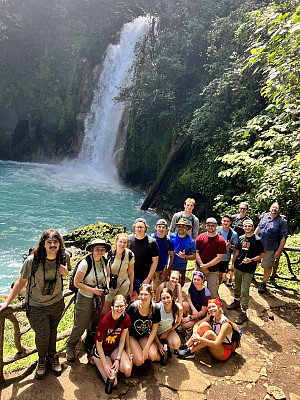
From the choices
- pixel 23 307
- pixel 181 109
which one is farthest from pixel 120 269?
pixel 181 109

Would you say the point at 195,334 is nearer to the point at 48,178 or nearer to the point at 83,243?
the point at 83,243

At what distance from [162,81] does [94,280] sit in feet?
50.5

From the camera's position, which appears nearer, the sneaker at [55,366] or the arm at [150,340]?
the sneaker at [55,366]

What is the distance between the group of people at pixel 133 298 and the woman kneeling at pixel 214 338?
0.01 meters

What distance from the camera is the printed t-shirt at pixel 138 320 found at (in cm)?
386

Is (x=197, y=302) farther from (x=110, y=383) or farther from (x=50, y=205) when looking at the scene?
(x=50, y=205)

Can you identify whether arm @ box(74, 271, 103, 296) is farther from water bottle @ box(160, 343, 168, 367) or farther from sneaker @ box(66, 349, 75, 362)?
water bottle @ box(160, 343, 168, 367)

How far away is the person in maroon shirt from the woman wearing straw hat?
1.85m

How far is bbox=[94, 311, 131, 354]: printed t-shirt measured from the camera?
138 inches

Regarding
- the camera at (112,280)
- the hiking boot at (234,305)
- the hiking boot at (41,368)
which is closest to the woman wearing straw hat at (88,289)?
the camera at (112,280)

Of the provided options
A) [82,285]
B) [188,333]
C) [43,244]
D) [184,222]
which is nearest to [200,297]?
[188,333]

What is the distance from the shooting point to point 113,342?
3617 millimetres

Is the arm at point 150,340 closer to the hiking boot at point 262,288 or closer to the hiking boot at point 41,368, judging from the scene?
the hiking boot at point 41,368

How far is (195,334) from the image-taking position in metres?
3.93
